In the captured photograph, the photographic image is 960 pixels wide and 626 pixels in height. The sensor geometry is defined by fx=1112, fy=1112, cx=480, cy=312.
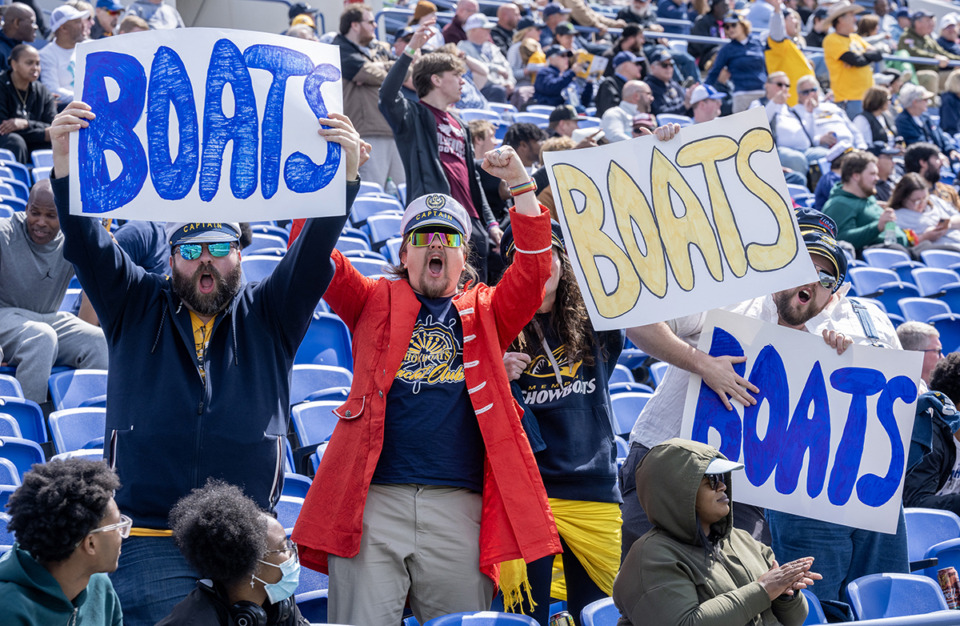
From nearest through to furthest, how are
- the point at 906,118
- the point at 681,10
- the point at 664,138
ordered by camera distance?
1. the point at 664,138
2. the point at 906,118
3. the point at 681,10

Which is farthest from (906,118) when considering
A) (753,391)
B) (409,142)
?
(753,391)

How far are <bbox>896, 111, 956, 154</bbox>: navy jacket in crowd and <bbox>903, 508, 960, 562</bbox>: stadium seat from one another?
8649 millimetres

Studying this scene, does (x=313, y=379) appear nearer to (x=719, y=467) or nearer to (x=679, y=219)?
(x=679, y=219)

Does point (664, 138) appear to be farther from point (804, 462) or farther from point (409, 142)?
point (409, 142)

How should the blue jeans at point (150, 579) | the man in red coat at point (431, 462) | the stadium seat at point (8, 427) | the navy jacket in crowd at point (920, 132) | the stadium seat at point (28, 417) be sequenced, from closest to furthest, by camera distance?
the blue jeans at point (150, 579) < the man in red coat at point (431, 462) < the stadium seat at point (8, 427) < the stadium seat at point (28, 417) < the navy jacket in crowd at point (920, 132)

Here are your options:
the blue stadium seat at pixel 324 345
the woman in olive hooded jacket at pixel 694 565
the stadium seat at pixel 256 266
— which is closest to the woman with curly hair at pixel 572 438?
the woman in olive hooded jacket at pixel 694 565

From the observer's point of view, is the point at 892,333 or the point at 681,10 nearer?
the point at 892,333

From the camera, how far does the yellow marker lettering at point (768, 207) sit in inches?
138

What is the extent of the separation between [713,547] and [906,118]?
10.5 metres

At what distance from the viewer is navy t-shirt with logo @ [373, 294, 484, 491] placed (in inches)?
125

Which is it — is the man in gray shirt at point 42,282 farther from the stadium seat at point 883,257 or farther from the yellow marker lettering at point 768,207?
the stadium seat at point 883,257

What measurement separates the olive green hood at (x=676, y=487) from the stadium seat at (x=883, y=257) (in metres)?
5.75

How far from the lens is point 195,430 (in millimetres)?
3031

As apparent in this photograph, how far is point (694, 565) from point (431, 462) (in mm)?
833
